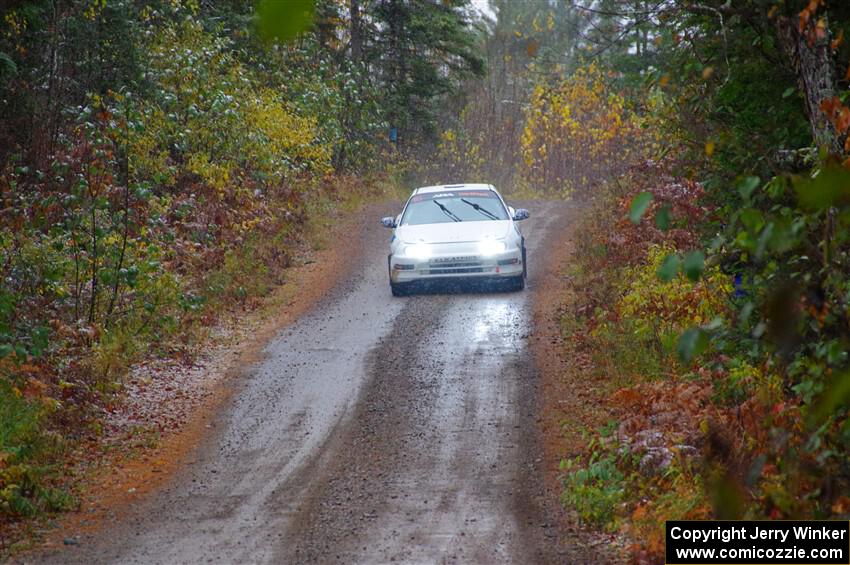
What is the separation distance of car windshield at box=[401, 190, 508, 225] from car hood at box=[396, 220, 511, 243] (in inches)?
7.6

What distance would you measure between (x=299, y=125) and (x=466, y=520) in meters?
17.8

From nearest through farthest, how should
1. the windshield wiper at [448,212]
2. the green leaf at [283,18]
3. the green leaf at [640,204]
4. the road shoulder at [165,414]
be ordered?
the green leaf at [283,18] < the green leaf at [640,204] < the road shoulder at [165,414] < the windshield wiper at [448,212]

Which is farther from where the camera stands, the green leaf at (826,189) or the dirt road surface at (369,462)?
the dirt road surface at (369,462)

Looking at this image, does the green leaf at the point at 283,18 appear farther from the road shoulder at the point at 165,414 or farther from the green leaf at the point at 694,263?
the road shoulder at the point at 165,414

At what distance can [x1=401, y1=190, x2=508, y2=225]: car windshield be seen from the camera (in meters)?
16.3

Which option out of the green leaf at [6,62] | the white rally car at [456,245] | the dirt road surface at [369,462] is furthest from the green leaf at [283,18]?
the white rally car at [456,245]

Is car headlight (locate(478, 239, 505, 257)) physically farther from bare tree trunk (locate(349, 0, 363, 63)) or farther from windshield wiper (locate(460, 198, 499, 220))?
bare tree trunk (locate(349, 0, 363, 63))

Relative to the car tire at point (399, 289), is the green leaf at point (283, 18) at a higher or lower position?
higher

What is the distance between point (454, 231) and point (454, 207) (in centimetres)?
85

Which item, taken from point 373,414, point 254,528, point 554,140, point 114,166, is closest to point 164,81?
point 114,166

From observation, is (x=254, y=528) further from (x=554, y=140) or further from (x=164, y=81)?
(x=554, y=140)

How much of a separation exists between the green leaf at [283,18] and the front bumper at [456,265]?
14146 millimetres

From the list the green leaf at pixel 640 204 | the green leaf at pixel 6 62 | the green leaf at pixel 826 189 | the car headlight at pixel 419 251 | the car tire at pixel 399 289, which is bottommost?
the car tire at pixel 399 289

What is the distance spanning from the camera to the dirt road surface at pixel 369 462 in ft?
21.4
